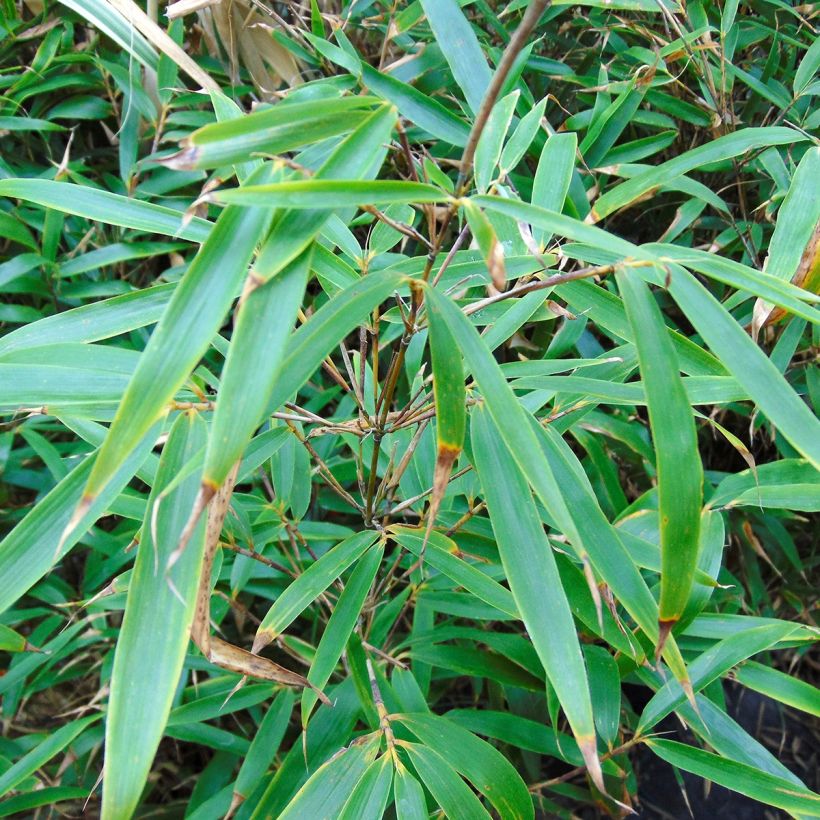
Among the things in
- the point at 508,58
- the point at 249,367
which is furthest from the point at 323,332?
the point at 508,58

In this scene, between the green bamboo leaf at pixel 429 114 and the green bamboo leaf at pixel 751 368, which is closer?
the green bamboo leaf at pixel 751 368

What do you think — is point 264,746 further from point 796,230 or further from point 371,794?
point 796,230

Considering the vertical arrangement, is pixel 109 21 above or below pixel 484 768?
above

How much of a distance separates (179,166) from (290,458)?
0.44 m

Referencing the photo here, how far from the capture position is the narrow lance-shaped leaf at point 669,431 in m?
0.42

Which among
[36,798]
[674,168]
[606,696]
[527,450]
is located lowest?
[36,798]

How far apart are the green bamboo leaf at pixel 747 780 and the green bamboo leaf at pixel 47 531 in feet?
1.77

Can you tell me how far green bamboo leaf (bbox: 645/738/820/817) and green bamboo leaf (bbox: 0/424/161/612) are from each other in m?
0.54

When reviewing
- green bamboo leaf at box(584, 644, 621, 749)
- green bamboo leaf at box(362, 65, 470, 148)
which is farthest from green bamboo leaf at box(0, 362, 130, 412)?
green bamboo leaf at box(584, 644, 621, 749)

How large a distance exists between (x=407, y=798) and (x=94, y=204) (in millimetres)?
518

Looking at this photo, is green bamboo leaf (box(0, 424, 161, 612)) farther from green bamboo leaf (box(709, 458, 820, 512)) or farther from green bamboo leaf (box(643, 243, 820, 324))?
green bamboo leaf (box(709, 458, 820, 512))

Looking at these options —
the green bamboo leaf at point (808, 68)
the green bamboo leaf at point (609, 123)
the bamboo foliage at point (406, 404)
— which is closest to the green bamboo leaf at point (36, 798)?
the bamboo foliage at point (406, 404)

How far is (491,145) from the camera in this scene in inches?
24.4

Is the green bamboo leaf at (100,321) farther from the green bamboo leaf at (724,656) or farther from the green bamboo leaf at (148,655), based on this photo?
the green bamboo leaf at (724,656)
